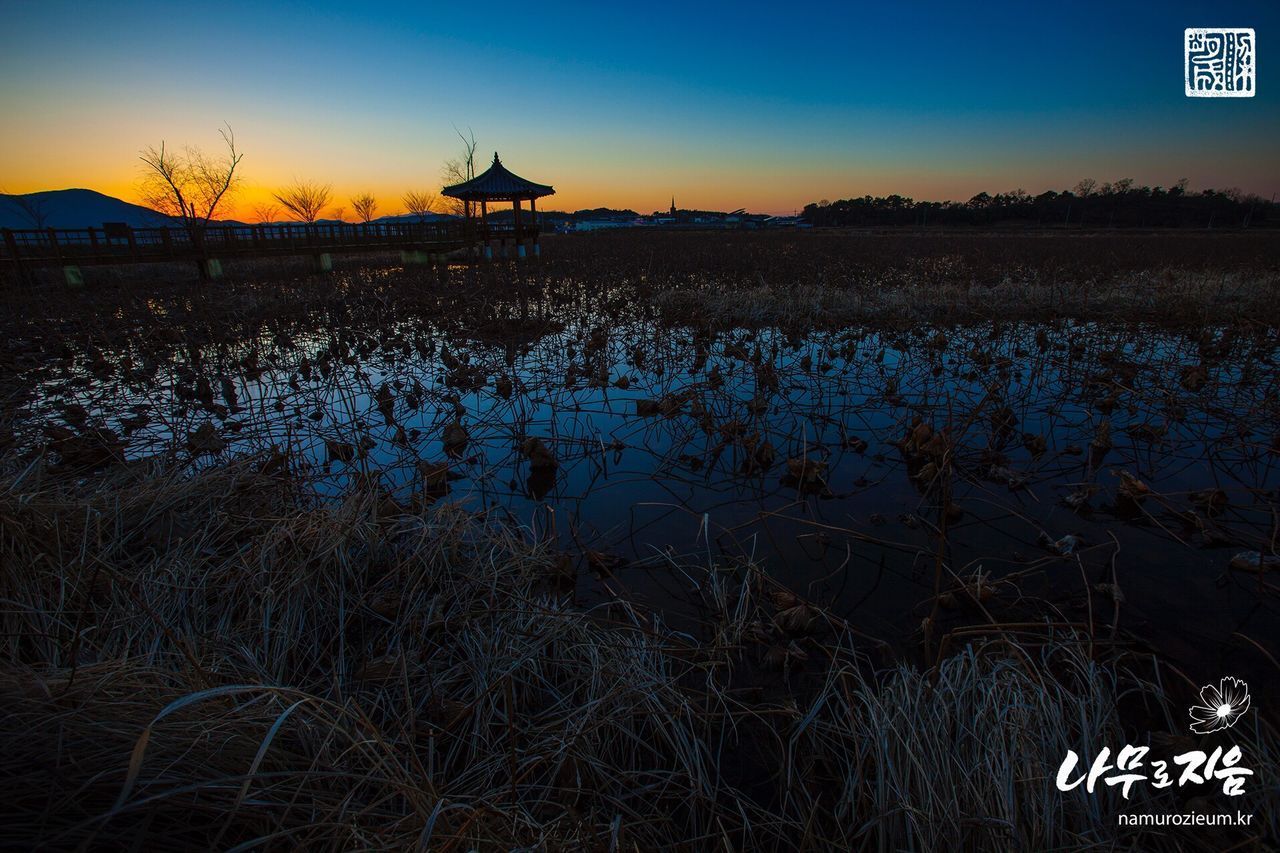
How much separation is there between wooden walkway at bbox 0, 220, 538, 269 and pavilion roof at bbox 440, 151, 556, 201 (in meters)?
1.82

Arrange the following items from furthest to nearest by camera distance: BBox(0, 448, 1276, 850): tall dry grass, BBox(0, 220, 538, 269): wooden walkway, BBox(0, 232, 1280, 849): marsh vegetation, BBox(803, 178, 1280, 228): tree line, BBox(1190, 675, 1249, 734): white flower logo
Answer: BBox(803, 178, 1280, 228): tree line → BBox(0, 220, 538, 269): wooden walkway → BBox(1190, 675, 1249, 734): white flower logo → BBox(0, 232, 1280, 849): marsh vegetation → BBox(0, 448, 1276, 850): tall dry grass

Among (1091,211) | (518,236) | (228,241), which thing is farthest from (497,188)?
(1091,211)

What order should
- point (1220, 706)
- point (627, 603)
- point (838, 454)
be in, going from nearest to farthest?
1. point (1220, 706)
2. point (627, 603)
3. point (838, 454)

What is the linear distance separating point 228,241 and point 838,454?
2492 cm

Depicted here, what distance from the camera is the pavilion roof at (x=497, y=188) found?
23.1 meters

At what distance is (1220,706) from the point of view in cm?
189

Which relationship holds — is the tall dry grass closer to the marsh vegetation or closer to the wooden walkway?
the marsh vegetation

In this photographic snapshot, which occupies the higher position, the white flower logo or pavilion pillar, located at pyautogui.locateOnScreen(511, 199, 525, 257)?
pavilion pillar, located at pyautogui.locateOnScreen(511, 199, 525, 257)

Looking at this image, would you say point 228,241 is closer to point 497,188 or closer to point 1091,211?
point 497,188

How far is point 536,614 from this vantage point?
2.35 meters

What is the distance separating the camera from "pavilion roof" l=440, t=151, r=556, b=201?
23125mm

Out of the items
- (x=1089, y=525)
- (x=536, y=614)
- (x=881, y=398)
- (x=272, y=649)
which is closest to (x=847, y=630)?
(x=536, y=614)

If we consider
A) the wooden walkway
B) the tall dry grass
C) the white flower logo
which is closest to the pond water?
the white flower logo

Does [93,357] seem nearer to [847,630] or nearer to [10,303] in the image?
[10,303]
